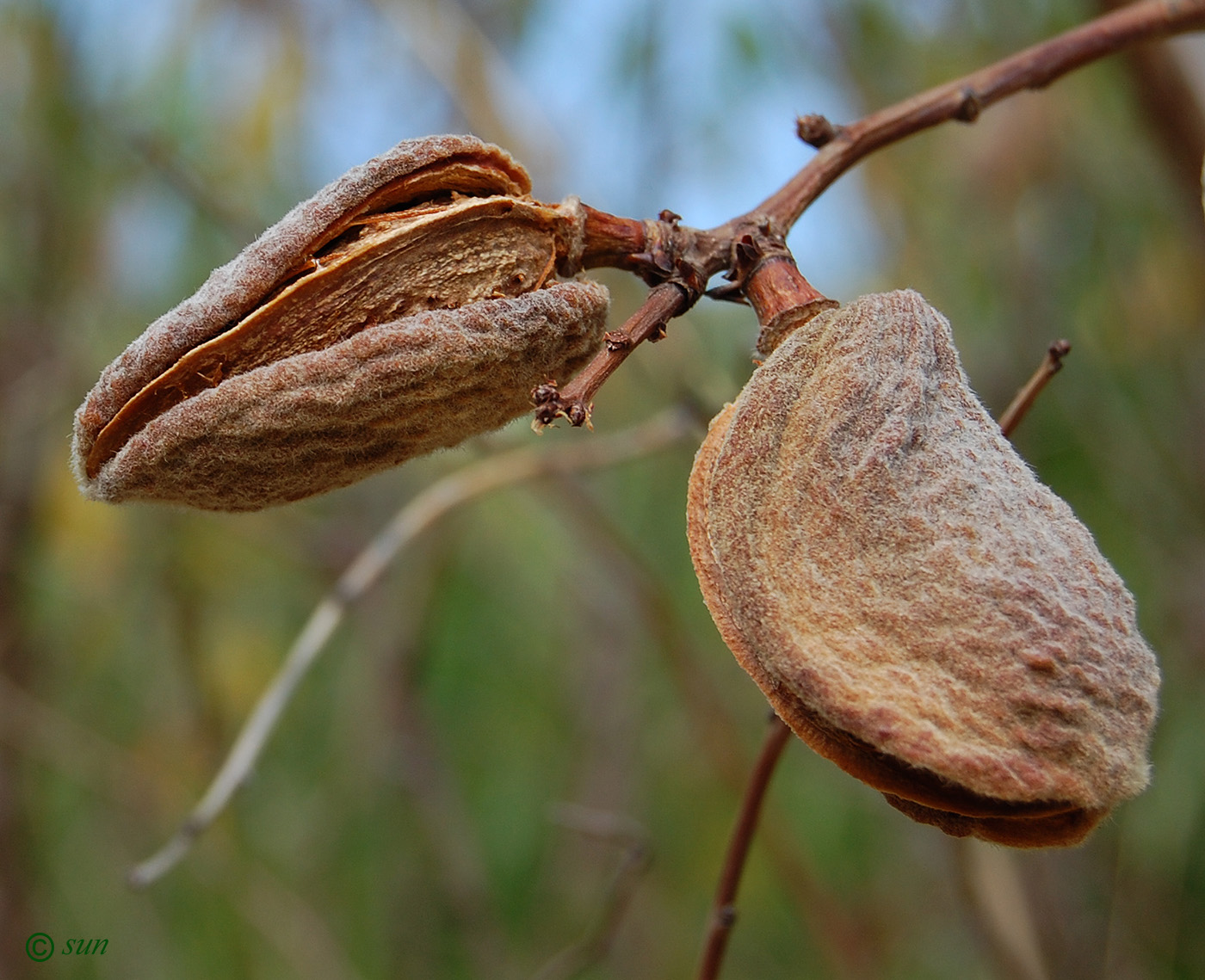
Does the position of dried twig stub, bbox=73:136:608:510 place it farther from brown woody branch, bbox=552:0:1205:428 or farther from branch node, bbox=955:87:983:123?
branch node, bbox=955:87:983:123

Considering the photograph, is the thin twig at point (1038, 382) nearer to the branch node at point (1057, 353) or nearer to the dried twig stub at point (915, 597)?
the branch node at point (1057, 353)

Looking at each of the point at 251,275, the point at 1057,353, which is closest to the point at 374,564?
the point at 251,275

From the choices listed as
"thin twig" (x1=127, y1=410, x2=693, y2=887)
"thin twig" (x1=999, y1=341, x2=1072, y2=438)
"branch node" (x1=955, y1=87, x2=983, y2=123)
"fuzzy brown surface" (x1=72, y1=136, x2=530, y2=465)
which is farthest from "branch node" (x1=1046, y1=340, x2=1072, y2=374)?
"thin twig" (x1=127, y1=410, x2=693, y2=887)

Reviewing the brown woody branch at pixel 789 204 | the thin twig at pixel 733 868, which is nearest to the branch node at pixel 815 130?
the brown woody branch at pixel 789 204

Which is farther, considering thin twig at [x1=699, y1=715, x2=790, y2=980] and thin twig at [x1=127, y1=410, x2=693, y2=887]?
thin twig at [x1=127, y1=410, x2=693, y2=887]

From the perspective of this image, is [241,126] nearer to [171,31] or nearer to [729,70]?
[171,31]

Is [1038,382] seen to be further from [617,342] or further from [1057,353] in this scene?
[617,342]

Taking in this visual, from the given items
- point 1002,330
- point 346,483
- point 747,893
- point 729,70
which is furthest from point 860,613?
point 747,893
